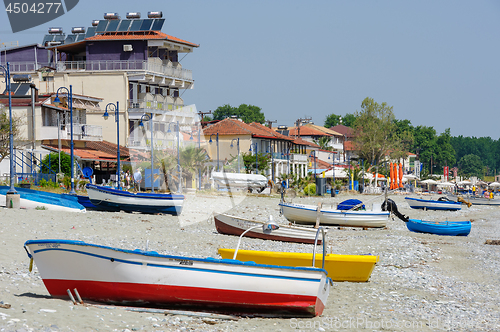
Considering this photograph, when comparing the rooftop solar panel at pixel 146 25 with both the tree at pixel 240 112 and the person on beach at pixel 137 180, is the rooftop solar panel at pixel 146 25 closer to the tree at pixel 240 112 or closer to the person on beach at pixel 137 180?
the person on beach at pixel 137 180

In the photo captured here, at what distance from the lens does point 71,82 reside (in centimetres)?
5481

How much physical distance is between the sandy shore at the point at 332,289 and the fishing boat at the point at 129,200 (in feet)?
2.64

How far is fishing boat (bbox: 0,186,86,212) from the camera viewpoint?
24078mm

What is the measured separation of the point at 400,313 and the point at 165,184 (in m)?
A: 29.1

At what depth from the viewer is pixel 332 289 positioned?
13.8 metres

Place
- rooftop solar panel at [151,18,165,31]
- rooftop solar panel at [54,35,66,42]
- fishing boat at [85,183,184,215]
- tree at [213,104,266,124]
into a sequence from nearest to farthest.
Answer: fishing boat at [85,183,184,215] < rooftop solar panel at [151,18,165,31] < rooftop solar panel at [54,35,66,42] < tree at [213,104,266,124]

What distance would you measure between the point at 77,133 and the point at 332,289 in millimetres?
33870

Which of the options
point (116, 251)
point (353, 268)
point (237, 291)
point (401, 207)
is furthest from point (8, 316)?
point (401, 207)

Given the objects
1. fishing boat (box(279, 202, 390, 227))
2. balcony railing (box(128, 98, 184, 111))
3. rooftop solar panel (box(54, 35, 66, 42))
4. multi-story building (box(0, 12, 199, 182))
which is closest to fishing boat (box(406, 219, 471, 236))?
fishing boat (box(279, 202, 390, 227))

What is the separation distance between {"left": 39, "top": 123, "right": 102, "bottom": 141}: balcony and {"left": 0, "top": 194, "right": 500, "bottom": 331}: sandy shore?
54.3ft

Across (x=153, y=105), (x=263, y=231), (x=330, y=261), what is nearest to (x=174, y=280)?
(x=330, y=261)

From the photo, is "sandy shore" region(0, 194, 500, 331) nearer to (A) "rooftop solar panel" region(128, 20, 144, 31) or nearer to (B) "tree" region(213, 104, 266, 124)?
(A) "rooftop solar panel" region(128, 20, 144, 31)

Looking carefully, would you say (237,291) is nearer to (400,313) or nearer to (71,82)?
(400,313)

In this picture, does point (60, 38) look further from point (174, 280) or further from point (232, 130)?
point (174, 280)
